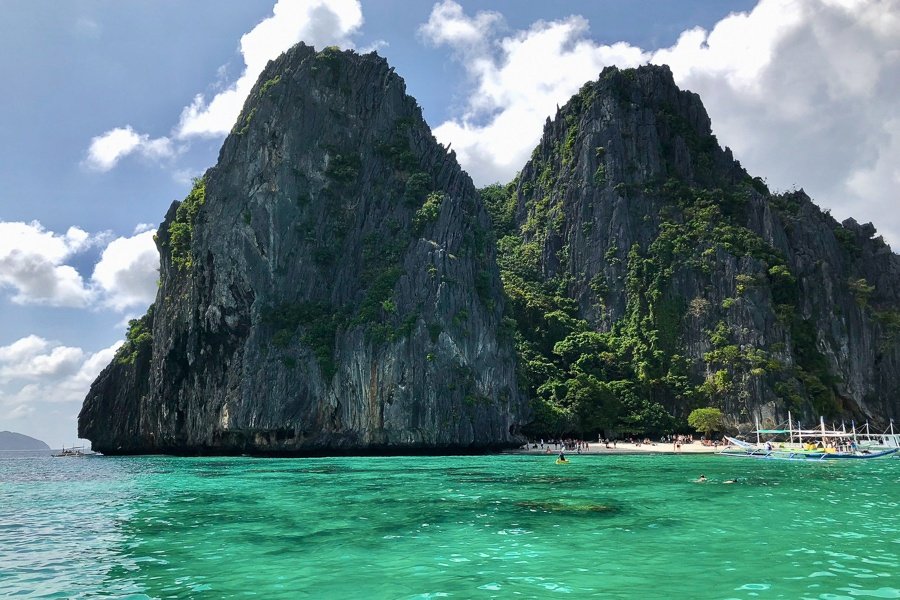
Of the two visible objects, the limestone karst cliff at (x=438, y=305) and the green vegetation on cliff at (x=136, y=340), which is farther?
the green vegetation on cliff at (x=136, y=340)

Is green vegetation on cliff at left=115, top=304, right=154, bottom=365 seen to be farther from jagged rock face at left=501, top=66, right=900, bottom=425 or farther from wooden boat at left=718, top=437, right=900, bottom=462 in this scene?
wooden boat at left=718, top=437, right=900, bottom=462

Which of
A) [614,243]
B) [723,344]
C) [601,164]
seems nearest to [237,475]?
[723,344]

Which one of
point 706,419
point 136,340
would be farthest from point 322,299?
point 706,419

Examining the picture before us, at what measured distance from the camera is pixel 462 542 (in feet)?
54.5

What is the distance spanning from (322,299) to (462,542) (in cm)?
6780

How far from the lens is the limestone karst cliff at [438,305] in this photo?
73.1 meters

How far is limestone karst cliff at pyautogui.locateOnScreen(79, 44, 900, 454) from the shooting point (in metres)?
73.1

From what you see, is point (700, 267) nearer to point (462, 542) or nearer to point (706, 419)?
point (706, 419)

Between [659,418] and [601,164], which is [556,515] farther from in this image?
[601,164]

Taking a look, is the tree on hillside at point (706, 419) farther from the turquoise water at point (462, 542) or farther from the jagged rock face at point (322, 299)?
the turquoise water at point (462, 542)

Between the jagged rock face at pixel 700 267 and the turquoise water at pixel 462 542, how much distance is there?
60.3 meters

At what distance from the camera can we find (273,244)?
81.7 meters

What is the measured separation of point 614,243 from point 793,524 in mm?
90024

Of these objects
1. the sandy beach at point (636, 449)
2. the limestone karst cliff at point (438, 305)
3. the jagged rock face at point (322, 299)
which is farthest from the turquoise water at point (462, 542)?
the limestone karst cliff at point (438, 305)
